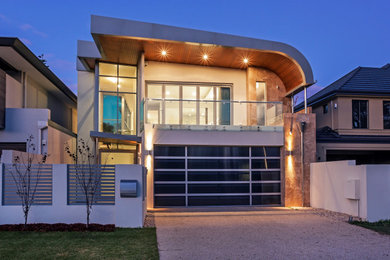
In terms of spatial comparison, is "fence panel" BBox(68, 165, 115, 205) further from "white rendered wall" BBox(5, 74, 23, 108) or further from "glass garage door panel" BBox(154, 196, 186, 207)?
"white rendered wall" BBox(5, 74, 23, 108)

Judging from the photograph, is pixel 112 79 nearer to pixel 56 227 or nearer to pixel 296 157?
pixel 56 227

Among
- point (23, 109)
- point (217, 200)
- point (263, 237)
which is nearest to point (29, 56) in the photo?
point (23, 109)

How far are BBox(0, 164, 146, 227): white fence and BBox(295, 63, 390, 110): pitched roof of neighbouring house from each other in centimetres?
1271

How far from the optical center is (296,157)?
13.9 m

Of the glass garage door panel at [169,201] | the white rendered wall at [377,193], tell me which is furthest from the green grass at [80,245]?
the white rendered wall at [377,193]

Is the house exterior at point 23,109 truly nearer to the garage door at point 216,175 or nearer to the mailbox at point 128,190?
Answer: the garage door at point 216,175

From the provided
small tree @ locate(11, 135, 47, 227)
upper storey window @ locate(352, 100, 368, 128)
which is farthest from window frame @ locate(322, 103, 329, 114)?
small tree @ locate(11, 135, 47, 227)

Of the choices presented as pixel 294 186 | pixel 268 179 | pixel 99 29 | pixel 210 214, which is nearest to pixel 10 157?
pixel 99 29

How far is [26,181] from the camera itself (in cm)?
918

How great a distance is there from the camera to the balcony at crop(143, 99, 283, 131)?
1335cm

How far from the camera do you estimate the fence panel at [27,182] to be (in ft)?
30.0

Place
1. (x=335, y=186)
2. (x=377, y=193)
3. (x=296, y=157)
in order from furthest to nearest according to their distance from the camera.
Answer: (x=296, y=157)
(x=335, y=186)
(x=377, y=193)

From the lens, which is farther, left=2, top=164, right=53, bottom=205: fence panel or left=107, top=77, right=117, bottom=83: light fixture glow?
left=107, top=77, right=117, bottom=83: light fixture glow

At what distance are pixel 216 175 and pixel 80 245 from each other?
23.7ft
